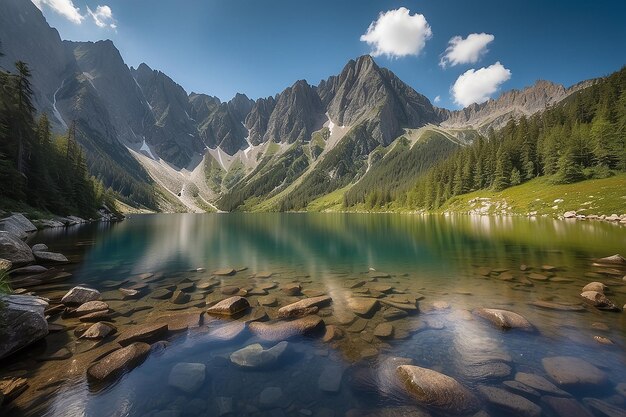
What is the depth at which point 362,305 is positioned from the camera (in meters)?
15.9

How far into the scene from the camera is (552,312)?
14516mm

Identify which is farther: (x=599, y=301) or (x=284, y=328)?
(x=599, y=301)

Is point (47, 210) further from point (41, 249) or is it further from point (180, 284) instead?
point (180, 284)

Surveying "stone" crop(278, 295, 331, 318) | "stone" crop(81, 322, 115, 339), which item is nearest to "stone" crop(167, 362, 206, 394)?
"stone" crop(81, 322, 115, 339)

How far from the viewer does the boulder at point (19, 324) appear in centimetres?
1011

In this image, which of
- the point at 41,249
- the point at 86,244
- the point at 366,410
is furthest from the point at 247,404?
the point at 86,244

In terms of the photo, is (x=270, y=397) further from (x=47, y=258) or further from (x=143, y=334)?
(x=47, y=258)

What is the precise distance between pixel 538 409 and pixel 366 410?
15.1 ft

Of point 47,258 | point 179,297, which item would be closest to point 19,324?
point 179,297

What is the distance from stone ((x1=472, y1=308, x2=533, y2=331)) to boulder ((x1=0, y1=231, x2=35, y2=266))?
35.1 m

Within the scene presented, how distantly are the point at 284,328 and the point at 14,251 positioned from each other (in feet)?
88.6

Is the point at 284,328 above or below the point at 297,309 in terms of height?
below

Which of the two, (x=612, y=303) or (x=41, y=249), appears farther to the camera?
(x=41, y=249)

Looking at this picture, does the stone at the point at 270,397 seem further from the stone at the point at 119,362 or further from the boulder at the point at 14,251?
the boulder at the point at 14,251
